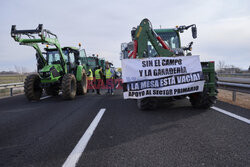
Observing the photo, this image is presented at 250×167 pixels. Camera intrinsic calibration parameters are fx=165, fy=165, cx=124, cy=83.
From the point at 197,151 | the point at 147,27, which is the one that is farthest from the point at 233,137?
the point at 147,27

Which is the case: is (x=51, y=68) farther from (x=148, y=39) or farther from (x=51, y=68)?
(x=148, y=39)

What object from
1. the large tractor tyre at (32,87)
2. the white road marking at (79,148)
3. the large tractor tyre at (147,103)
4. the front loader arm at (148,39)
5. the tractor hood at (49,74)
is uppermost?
the front loader arm at (148,39)

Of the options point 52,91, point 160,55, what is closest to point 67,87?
point 52,91

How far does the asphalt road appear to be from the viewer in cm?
251

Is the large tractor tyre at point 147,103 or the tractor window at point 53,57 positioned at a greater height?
the tractor window at point 53,57

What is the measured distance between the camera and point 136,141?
3.18m

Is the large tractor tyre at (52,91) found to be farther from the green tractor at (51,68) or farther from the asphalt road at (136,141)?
the asphalt road at (136,141)

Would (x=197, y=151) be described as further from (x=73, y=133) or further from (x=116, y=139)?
(x=73, y=133)

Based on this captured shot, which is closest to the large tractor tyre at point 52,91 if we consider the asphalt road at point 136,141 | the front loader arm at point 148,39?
the asphalt road at point 136,141

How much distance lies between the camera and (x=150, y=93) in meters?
5.18

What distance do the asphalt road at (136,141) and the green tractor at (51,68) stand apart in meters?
3.98

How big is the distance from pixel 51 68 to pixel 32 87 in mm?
1380

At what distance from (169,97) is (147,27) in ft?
8.40

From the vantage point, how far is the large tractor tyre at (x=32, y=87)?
336 inches
